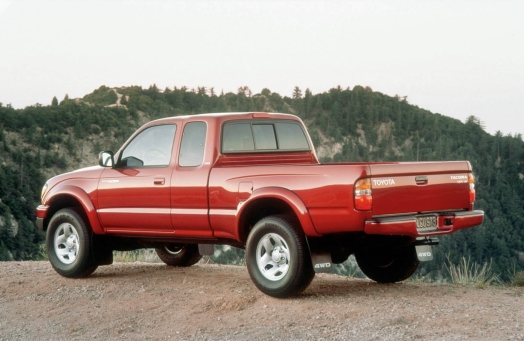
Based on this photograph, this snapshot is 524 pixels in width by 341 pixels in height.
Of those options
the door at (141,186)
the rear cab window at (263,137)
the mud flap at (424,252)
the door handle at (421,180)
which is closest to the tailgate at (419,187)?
the door handle at (421,180)

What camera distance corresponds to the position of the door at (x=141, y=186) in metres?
8.52

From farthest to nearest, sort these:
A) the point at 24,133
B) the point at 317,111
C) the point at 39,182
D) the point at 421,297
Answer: the point at 317,111, the point at 24,133, the point at 39,182, the point at 421,297

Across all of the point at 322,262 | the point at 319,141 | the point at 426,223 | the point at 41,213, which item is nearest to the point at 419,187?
the point at 426,223

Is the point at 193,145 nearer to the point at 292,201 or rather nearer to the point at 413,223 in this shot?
the point at 292,201

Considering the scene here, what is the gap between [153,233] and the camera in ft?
28.7

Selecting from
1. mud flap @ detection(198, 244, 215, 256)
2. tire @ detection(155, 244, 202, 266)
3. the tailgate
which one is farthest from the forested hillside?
the tailgate

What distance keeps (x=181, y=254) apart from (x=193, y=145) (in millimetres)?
2698

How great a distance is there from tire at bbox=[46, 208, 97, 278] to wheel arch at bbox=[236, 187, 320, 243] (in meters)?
2.51

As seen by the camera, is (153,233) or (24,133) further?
(24,133)

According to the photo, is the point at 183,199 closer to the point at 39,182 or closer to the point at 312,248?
the point at 312,248

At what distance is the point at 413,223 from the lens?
6.95 metres

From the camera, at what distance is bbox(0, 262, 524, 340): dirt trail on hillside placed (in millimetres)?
6449

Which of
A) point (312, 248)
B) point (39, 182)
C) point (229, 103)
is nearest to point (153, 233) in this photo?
point (312, 248)

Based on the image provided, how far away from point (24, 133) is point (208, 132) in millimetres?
114615
